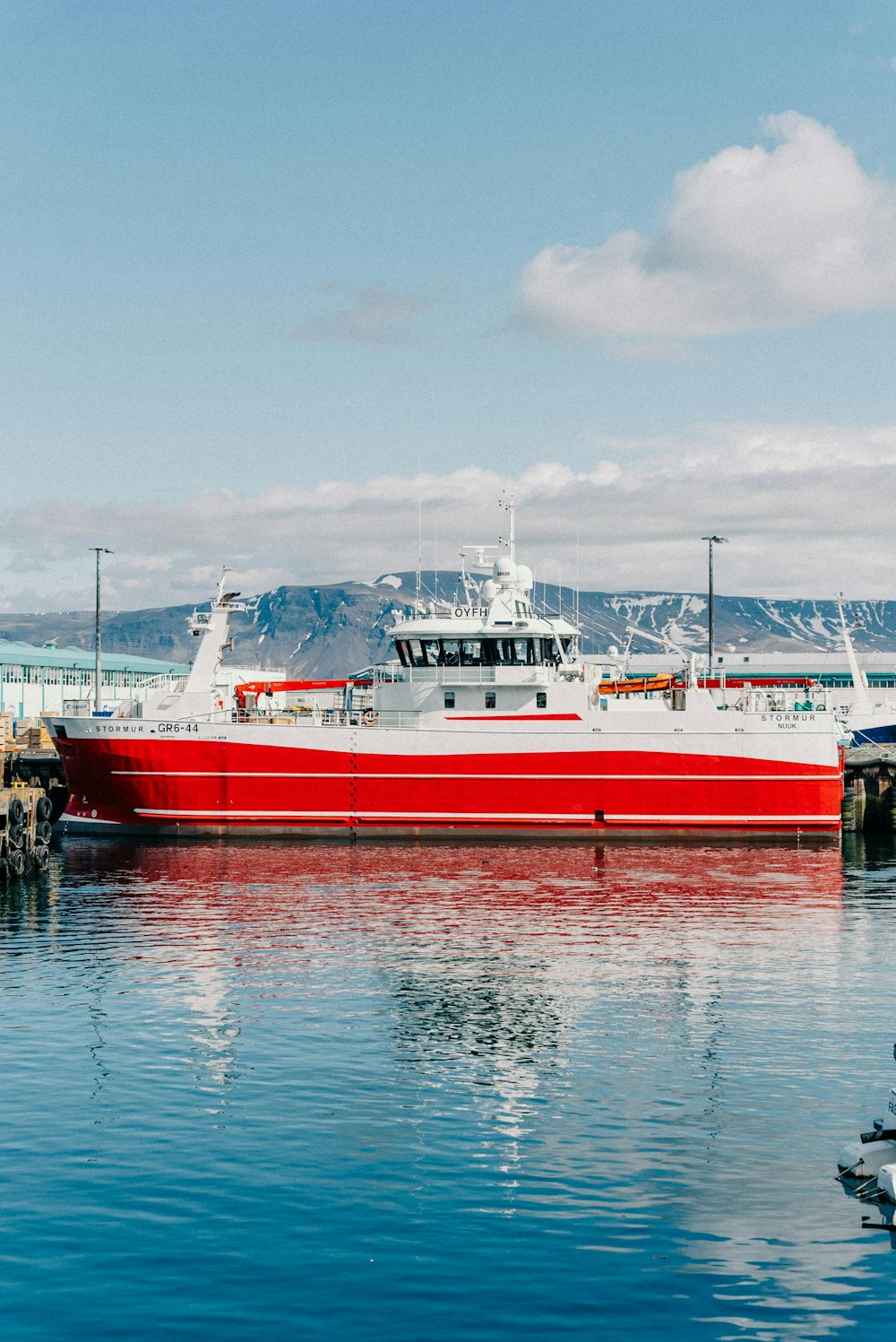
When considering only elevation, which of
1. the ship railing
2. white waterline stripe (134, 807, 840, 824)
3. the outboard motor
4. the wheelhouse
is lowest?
the outboard motor

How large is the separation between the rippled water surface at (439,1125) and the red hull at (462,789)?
686 inches

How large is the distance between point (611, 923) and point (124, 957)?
12289mm

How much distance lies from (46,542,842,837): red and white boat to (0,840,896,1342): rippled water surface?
1750cm

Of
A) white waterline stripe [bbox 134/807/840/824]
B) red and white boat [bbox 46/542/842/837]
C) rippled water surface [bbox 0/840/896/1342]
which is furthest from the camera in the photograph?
white waterline stripe [bbox 134/807/840/824]

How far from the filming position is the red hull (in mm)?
50500

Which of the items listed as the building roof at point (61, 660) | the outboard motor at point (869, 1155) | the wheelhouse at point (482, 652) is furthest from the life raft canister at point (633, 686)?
the building roof at point (61, 660)

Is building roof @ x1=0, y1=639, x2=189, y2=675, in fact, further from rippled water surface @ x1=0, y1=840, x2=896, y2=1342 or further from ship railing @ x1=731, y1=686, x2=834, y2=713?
rippled water surface @ x1=0, y1=840, x2=896, y2=1342

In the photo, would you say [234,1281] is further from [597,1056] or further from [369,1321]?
[597,1056]

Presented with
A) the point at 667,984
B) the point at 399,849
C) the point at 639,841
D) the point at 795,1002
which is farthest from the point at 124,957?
the point at 639,841

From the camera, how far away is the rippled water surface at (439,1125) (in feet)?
39.2

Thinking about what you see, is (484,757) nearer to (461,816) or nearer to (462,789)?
(462,789)

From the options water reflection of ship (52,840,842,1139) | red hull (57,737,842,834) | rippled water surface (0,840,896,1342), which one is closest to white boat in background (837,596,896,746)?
red hull (57,737,842,834)

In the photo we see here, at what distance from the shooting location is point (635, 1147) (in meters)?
15.6

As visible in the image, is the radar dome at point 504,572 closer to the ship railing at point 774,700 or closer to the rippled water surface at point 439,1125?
the ship railing at point 774,700
